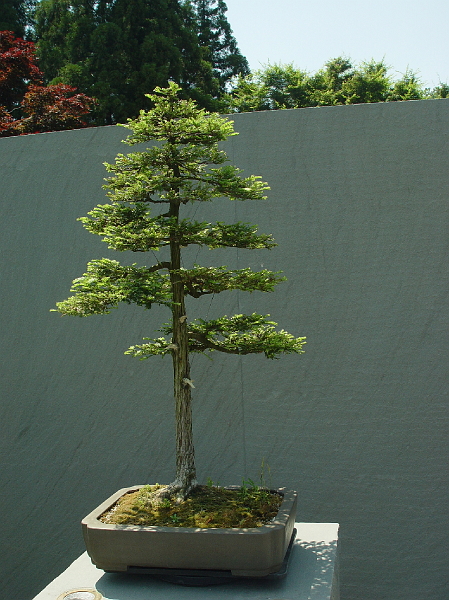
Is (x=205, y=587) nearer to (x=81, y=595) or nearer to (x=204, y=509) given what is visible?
(x=204, y=509)

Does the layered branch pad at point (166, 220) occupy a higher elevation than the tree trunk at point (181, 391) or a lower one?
higher

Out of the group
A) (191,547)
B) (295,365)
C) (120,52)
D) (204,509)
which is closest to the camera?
(191,547)

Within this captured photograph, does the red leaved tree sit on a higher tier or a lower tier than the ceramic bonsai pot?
higher

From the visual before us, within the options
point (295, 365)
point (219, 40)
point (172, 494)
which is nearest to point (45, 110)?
point (295, 365)

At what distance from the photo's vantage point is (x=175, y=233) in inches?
73.0

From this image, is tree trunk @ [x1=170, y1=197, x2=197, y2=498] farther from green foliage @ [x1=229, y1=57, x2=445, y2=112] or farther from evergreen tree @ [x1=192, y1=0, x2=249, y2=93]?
evergreen tree @ [x1=192, y1=0, x2=249, y2=93]

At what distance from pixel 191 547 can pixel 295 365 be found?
1170mm

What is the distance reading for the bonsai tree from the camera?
180cm

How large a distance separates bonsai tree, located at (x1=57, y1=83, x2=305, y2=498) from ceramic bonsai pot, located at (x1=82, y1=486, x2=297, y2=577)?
246mm

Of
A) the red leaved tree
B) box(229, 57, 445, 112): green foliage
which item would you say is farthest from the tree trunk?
box(229, 57, 445, 112): green foliage

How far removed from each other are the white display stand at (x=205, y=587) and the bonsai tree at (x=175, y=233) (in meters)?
0.28

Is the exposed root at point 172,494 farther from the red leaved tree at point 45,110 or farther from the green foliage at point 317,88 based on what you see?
the green foliage at point 317,88

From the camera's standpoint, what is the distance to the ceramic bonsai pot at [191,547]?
1.65 metres

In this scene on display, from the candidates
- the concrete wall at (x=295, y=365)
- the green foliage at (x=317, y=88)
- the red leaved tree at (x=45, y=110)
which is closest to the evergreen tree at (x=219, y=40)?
the green foliage at (x=317, y=88)
